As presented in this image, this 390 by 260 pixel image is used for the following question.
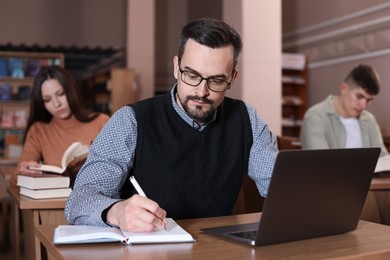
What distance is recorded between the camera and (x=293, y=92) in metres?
7.71

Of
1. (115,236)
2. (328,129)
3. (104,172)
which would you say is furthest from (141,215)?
(328,129)

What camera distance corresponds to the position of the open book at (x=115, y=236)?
1.30m


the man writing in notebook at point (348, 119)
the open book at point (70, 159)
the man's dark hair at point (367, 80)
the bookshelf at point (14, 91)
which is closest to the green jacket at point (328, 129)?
the man writing in notebook at point (348, 119)

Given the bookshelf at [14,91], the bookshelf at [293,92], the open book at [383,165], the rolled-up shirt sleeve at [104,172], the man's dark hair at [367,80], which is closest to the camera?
the rolled-up shirt sleeve at [104,172]

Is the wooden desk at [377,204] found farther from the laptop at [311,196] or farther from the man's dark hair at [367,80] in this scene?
the laptop at [311,196]

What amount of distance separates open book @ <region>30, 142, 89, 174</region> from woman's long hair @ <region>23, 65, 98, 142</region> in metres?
0.80

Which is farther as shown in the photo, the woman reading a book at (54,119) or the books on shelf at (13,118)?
the books on shelf at (13,118)

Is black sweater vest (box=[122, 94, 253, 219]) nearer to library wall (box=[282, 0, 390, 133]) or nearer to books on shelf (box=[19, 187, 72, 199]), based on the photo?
books on shelf (box=[19, 187, 72, 199])

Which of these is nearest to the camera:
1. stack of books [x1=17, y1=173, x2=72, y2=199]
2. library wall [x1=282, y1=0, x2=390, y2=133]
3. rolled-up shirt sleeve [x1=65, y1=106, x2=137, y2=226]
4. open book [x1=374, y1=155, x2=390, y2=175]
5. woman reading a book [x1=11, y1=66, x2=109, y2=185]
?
rolled-up shirt sleeve [x1=65, y1=106, x2=137, y2=226]

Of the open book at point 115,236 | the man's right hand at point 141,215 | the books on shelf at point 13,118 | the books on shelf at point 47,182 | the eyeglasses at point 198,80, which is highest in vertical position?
the eyeglasses at point 198,80

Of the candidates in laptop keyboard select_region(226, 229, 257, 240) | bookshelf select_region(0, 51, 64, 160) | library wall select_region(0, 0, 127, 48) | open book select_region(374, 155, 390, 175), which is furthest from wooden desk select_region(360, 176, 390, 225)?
library wall select_region(0, 0, 127, 48)

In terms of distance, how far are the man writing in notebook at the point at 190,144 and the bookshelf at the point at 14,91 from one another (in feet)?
24.0

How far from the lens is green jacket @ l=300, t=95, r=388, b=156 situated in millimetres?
3891

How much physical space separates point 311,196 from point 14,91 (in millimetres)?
8119
